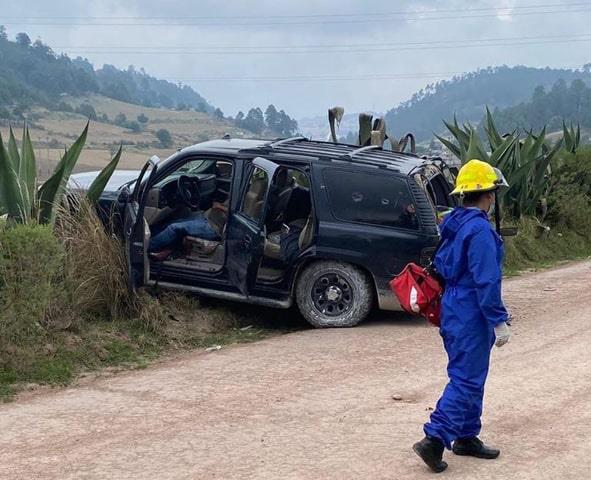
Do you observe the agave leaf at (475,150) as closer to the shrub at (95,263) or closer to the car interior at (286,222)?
the car interior at (286,222)

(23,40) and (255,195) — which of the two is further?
(23,40)

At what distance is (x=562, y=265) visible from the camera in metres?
13.8

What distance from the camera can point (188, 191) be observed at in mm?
9398

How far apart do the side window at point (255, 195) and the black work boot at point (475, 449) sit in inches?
152

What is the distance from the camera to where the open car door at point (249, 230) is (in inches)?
322

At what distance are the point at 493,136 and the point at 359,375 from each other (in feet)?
30.0

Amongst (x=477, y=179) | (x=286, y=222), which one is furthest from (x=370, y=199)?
(x=477, y=179)

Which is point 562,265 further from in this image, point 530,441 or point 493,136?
point 530,441

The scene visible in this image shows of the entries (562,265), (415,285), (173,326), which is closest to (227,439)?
(415,285)

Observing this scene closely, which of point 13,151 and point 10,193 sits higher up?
point 13,151

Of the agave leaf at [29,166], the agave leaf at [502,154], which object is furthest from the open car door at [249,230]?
the agave leaf at [502,154]

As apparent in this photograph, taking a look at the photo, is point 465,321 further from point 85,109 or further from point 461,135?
point 85,109

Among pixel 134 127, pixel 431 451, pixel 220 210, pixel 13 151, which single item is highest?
pixel 134 127

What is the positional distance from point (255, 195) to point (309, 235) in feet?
2.15
